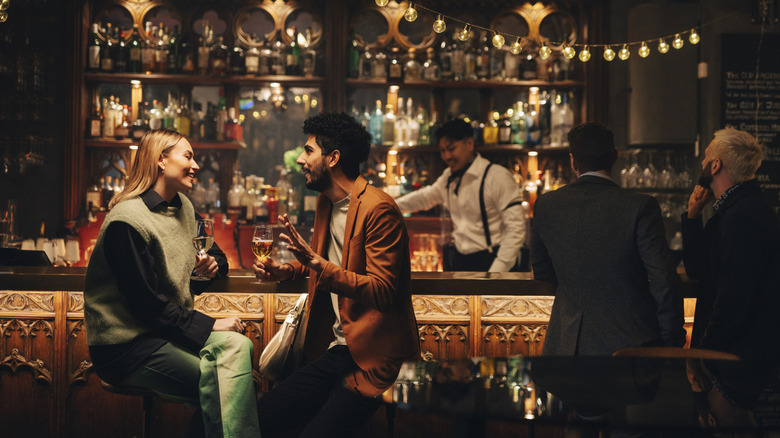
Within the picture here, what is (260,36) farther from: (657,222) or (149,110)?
(657,222)

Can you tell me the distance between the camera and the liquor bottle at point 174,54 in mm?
5789

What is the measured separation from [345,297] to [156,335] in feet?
2.07

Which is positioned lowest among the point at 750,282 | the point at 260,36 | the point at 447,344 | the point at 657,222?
the point at 447,344

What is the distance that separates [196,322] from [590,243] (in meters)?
1.32

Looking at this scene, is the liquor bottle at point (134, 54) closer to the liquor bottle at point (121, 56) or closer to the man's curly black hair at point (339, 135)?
the liquor bottle at point (121, 56)

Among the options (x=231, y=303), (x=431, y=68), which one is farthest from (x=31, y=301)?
(x=431, y=68)

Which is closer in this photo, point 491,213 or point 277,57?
point 491,213

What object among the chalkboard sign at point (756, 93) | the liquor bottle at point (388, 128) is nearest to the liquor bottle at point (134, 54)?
the liquor bottle at point (388, 128)

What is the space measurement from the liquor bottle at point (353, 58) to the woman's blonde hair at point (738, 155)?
3.57 m

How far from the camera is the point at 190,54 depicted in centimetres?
578

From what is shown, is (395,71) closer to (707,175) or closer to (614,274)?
(707,175)

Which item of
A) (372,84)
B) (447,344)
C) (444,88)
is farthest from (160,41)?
(447,344)

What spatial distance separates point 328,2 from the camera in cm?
580

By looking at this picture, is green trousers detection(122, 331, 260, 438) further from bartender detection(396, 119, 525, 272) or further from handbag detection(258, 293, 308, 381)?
bartender detection(396, 119, 525, 272)
